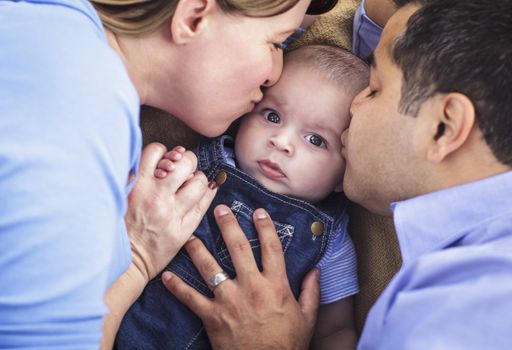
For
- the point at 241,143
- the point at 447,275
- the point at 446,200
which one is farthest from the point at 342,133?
the point at 447,275

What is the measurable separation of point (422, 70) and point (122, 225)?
672 millimetres

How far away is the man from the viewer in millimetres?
939

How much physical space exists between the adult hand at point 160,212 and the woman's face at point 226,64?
0.13m

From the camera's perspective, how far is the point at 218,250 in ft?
4.65

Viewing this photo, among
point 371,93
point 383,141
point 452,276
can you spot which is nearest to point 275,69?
point 371,93

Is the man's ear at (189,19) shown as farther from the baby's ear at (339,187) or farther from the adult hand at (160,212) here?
the baby's ear at (339,187)

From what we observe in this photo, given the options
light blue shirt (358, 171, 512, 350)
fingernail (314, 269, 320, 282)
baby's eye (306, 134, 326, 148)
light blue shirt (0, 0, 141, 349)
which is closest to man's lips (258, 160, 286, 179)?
baby's eye (306, 134, 326, 148)

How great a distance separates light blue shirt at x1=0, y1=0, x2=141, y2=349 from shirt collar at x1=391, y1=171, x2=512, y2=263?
0.58 metres

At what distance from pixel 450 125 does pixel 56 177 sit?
71cm

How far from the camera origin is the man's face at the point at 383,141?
1181 millimetres

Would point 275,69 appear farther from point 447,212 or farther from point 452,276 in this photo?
point 452,276

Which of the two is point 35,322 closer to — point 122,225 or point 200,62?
point 122,225

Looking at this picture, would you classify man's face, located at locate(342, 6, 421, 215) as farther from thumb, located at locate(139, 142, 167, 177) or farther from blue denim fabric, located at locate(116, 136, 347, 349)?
thumb, located at locate(139, 142, 167, 177)

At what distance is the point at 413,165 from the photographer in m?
1.18
